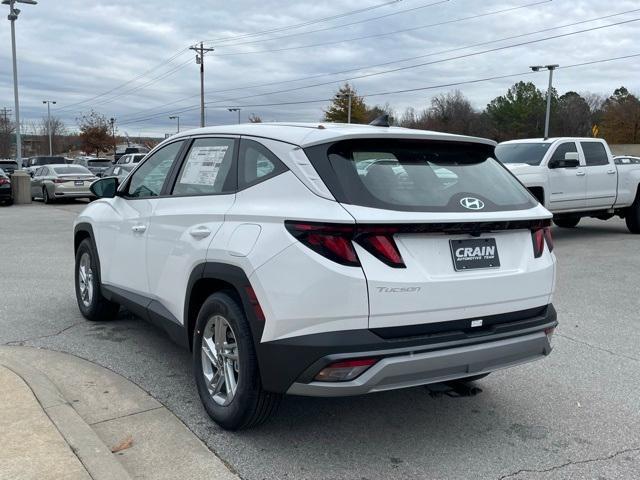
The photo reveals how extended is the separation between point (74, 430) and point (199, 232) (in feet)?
4.41

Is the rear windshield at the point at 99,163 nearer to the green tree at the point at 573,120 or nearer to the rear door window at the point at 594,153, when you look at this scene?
the rear door window at the point at 594,153

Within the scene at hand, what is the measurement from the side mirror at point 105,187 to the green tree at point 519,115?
272 ft

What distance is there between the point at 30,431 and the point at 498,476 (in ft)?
8.47

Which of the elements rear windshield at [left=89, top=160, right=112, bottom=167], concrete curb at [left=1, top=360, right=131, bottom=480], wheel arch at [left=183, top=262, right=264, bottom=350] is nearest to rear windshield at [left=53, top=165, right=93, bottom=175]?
rear windshield at [left=89, top=160, right=112, bottom=167]

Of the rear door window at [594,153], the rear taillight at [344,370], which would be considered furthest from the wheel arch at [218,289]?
the rear door window at [594,153]

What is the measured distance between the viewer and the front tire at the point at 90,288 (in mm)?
5801

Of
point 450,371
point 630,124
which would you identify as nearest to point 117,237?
point 450,371

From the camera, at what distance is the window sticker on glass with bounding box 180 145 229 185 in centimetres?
413

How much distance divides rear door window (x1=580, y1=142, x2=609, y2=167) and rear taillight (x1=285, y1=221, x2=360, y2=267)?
1080 cm

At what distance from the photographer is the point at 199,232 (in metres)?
3.90

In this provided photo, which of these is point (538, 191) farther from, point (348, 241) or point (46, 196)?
point (46, 196)

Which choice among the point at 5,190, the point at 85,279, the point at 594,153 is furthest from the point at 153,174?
the point at 5,190

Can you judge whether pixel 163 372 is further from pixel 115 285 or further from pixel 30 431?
pixel 30 431

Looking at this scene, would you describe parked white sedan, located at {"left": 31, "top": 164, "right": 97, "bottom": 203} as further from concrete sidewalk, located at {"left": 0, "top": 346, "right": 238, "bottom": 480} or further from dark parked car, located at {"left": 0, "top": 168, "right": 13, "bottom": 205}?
concrete sidewalk, located at {"left": 0, "top": 346, "right": 238, "bottom": 480}
